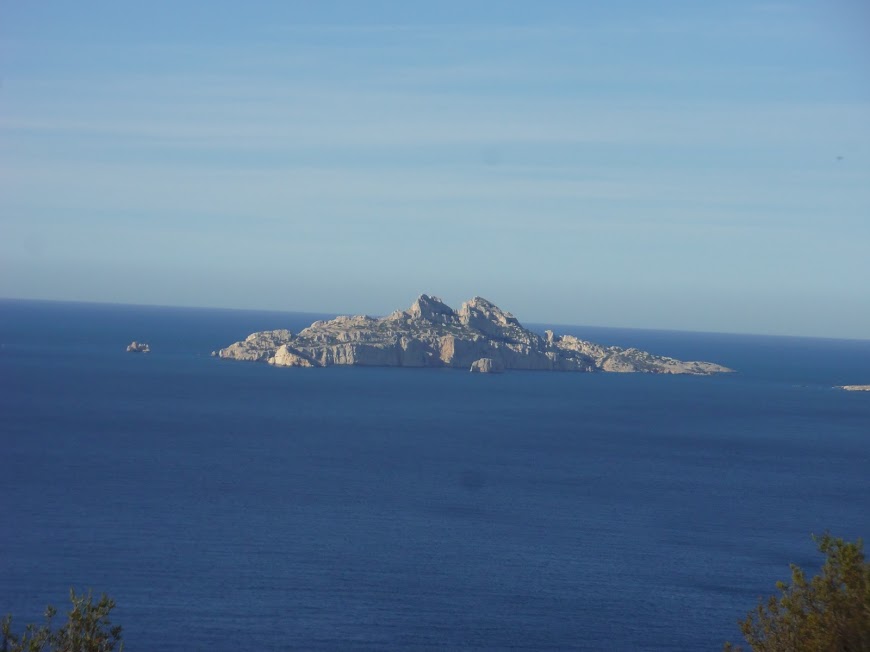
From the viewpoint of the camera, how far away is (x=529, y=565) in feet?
154

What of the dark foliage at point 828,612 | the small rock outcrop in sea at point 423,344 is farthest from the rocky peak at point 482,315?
the dark foliage at point 828,612

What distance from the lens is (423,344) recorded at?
557 feet

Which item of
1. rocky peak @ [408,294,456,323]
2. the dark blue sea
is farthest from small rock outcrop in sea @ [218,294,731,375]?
the dark blue sea

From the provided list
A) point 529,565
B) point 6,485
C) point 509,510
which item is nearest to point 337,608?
point 529,565

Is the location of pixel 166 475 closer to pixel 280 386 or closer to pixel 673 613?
pixel 673 613

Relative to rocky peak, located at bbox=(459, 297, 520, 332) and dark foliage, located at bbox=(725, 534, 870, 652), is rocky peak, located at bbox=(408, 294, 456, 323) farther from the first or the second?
dark foliage, located at bbox=(725, 534, 870, 652)

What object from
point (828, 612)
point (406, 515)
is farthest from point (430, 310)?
point (828, 612)

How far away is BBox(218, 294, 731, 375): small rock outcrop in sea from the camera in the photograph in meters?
167

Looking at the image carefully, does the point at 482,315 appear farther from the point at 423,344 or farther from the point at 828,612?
the point at 828,612

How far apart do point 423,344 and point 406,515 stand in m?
114

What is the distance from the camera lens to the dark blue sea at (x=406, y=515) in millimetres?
39219

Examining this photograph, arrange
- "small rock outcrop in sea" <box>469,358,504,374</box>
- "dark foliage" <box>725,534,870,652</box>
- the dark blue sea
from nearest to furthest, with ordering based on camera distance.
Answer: "dark foliage" <box>725,534,870,652</box>, the dark blue sea, "small rock outcrop in sea" <box>469,358,504,374</box>

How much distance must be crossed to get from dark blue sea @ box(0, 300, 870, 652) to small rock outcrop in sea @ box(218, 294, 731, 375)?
46940 millimetres

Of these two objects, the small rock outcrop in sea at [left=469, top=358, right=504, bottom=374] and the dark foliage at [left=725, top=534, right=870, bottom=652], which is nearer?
the dark foliage at [left=725, top=534, right=870, bottom=652]
